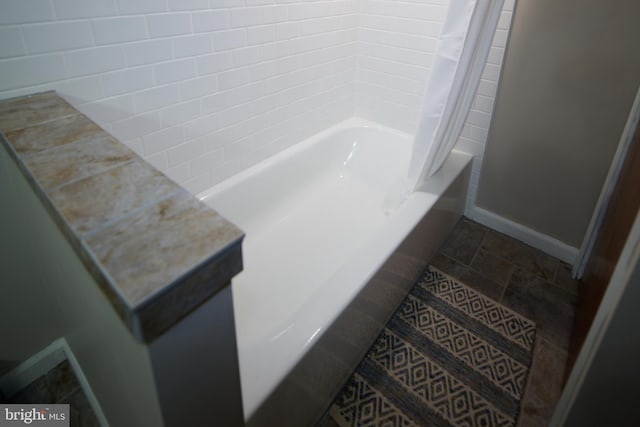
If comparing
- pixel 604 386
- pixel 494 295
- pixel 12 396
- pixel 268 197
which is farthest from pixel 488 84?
pixel 12 396

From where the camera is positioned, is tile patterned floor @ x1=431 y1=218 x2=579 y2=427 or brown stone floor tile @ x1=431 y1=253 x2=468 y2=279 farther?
brown stone floor tile @ x1=431 y1=253 x2=468 y2=279

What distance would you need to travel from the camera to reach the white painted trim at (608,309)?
70 cm

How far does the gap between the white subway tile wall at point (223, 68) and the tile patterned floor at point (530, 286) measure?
549 mm

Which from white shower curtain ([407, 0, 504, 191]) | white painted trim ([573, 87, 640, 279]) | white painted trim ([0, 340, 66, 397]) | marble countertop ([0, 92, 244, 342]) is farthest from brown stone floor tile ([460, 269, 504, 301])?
white painted trim ([0, 340, 66, 397])

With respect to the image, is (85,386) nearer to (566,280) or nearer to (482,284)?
(482,284)

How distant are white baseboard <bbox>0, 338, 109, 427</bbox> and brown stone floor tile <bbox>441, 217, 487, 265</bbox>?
1699 mm

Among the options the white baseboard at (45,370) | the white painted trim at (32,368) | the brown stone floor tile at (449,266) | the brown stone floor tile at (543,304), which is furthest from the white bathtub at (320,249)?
the white painted trim at (32,368)

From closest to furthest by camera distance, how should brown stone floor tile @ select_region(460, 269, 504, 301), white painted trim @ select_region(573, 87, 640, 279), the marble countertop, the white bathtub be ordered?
the marble countertop < the white bathtub < white painted trim @ select_region(573, 87, 640, 279) < brown stone floor tile @ select_region(460, 269, 504, 301)

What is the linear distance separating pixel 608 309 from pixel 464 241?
120 centimetres

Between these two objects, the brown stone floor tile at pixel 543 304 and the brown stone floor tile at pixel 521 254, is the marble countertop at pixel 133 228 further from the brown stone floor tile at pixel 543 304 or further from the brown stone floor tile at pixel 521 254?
the brown stone floor tile at pixel 521 254

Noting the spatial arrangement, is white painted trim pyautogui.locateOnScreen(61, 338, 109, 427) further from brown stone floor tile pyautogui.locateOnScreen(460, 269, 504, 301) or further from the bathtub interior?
brown stone floor tile pyautogui.locateOnScreen(460, 269, 504, 301)

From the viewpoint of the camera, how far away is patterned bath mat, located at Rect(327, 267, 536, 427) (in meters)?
1.29

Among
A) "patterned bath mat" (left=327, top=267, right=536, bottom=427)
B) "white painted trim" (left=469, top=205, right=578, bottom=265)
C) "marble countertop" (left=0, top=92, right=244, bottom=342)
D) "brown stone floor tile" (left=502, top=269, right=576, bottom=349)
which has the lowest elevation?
"patterned bath mat" (left=327, top=267, right=536, bottom=427)

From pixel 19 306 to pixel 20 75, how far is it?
752 mm
